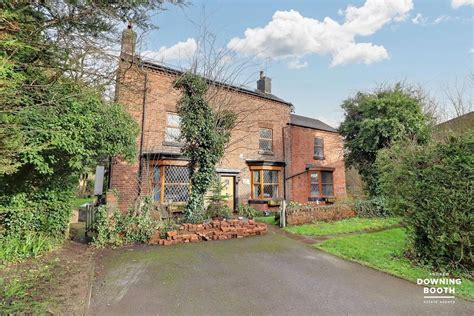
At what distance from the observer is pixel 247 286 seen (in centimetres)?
421

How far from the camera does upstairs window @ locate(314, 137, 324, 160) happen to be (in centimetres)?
1703

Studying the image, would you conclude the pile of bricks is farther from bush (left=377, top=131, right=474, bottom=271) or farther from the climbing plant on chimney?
bush (left=377, top=131, right=474, bottom=271)

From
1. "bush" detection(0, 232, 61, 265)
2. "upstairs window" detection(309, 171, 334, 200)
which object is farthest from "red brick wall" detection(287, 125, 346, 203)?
"bush" detection(0, 232, 61, 265)

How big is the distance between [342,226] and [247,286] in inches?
257

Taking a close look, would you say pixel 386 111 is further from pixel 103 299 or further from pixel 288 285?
pixel 103 299

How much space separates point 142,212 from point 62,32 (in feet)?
16.6

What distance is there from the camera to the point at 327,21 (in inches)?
364

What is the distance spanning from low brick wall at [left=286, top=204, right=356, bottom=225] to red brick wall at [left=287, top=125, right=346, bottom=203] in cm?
445

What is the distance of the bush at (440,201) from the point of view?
4816mm

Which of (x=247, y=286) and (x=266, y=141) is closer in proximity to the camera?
(x=247, y=286)

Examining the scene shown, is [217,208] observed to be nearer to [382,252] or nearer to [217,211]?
[217,211]

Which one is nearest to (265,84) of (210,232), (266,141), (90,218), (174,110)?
(266,141)
